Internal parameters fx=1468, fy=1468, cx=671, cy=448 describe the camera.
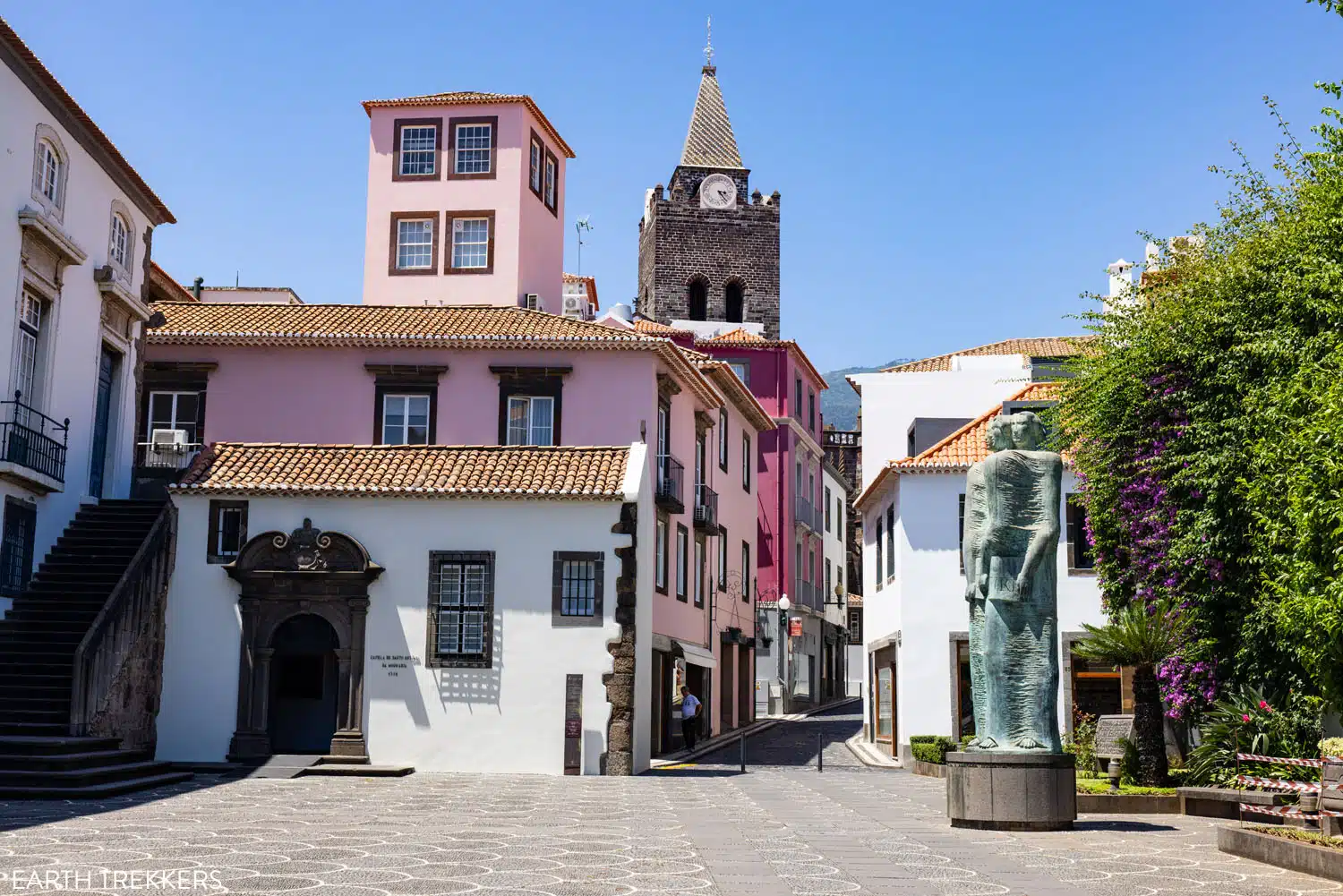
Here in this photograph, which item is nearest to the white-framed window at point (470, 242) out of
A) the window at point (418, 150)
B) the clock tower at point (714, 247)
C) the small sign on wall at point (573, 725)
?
the window at point (418, 150)

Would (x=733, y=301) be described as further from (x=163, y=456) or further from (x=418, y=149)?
(x=163, y=456)

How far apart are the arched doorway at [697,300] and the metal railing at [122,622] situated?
49443 millimetres

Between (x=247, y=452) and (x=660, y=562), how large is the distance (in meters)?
9.62

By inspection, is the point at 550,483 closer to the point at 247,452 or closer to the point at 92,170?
the point at 247,452

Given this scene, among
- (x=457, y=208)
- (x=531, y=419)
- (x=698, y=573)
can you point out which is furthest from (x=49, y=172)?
(x=698, y=573)

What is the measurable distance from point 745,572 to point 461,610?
21.3 m

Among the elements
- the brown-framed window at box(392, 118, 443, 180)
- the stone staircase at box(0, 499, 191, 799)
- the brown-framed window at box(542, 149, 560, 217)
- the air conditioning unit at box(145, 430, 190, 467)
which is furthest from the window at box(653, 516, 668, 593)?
the brown-framed window at box(392, 118, 443, 180)

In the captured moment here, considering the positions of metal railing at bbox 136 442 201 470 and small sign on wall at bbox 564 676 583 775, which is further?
metal railing at bbox 136 442 201 470

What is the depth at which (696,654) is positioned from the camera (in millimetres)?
35125

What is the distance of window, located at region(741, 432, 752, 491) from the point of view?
153 feet

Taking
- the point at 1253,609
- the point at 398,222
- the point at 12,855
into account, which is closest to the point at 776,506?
the point at 398,222

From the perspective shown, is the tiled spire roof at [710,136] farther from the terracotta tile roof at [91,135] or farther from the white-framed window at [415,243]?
the terracotta tile roof at [91,135]

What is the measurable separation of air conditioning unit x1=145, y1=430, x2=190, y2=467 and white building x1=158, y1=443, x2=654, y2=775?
19.3 feet

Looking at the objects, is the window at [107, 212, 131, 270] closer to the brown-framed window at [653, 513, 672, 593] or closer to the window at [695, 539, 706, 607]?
the brown-framed window at [653, 513, 672, 593]
